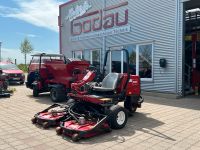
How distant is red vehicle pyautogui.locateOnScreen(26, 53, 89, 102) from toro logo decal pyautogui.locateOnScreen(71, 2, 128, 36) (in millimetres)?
3622

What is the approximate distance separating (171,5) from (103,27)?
15.1ft

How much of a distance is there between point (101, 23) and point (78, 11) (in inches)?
103

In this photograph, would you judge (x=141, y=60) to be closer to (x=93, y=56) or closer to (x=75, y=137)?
(x=93, y=56)

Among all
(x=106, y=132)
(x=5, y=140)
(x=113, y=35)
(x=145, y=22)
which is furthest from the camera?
(x=113, y=35)

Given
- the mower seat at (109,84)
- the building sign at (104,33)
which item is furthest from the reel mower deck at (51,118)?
the building sign at (104,33)

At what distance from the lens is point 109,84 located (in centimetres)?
690

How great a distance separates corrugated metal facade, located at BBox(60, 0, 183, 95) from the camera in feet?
35.5

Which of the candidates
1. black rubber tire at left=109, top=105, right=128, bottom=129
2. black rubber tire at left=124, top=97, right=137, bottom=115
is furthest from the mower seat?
black rubber tire at left=124, top=97, right=137, bottom=115

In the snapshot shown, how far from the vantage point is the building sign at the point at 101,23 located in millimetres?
13641

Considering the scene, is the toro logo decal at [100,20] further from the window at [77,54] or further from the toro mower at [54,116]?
the toro mower at [54,116]

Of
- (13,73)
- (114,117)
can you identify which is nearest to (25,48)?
(13,73)

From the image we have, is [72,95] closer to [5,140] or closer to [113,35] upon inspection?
[5,140]

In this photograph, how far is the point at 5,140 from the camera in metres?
5.30

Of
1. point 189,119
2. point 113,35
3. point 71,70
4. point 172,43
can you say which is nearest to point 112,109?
point 189,119
